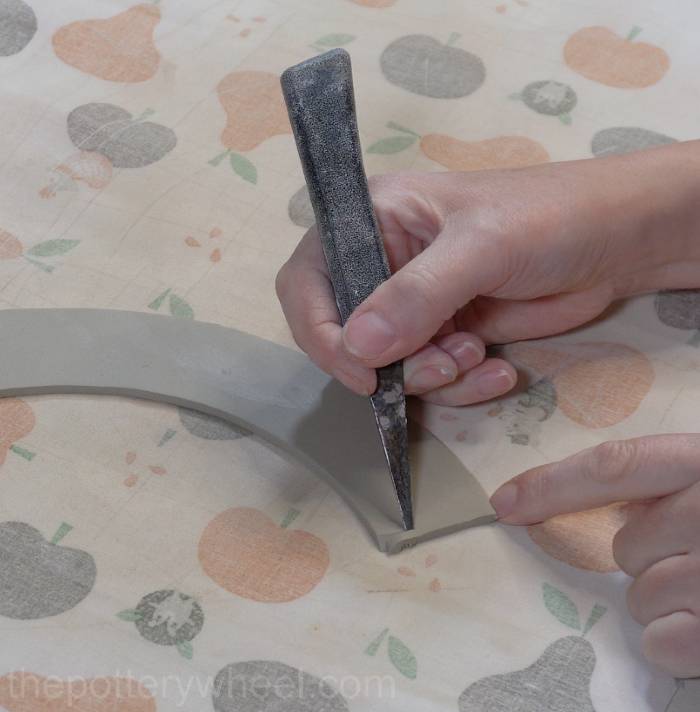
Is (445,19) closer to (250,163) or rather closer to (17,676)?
(250,163)

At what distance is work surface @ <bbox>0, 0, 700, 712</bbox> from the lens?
1.87ft

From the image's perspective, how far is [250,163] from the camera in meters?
0.82

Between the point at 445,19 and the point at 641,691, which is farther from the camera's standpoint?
the point at 445,19

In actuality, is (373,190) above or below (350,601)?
above

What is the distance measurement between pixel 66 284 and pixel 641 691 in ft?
1.47

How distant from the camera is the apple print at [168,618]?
0.57m

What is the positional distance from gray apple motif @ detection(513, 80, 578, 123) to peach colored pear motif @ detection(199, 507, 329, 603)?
16.7 inches

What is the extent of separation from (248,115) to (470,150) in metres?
0.18

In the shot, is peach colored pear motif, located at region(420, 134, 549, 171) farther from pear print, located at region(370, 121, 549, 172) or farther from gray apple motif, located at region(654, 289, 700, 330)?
gray apple motif, located at region(654, 289, 700, 330)

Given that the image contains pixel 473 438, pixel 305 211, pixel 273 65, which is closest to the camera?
pixel 473 438

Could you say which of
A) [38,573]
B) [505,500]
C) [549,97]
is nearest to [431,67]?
[549,97]

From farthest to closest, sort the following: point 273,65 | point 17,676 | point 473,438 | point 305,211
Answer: point 273,65 → point 305,211 → point 473,438 → point 17,676

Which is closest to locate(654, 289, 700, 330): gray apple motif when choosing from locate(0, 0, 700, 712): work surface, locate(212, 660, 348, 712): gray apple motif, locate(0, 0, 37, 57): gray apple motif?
locate(0, 0, 700, 712): work surface

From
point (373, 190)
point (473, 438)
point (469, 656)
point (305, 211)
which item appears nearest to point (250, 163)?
point (305, 211)
